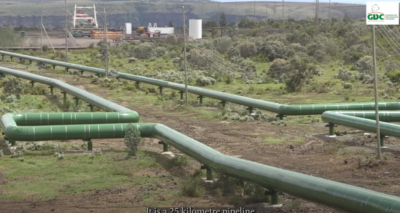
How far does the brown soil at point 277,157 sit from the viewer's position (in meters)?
13.6

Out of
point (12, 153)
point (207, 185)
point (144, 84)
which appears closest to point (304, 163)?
point (207, 185)

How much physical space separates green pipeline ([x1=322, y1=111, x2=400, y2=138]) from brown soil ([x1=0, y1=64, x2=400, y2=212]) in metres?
0.48

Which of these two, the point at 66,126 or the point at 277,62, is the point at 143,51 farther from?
the point at 66,126

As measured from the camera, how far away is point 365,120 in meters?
21.3

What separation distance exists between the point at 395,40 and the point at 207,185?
5052 centimetres

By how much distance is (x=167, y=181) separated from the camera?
15844mm

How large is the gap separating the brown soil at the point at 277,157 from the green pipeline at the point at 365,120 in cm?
Result: 48

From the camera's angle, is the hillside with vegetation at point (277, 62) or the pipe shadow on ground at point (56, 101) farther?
the hillside with vegetation at point (277, 62)

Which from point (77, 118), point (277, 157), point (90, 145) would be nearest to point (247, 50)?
point (77, 118)

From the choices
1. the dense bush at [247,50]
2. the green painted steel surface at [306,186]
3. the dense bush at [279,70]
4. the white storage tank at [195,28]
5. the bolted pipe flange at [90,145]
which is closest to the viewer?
the green painted steel surface at [306,186]

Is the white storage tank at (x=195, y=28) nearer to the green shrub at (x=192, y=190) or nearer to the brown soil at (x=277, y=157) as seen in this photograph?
the brown soil at (x=277, y=157)

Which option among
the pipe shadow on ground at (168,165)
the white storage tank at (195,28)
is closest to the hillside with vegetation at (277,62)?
the white storage tank at (195,28)

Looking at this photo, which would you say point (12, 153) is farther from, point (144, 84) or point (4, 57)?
point (4, 57)

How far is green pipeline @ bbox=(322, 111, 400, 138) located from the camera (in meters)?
19.8
